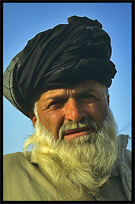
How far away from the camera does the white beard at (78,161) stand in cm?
203

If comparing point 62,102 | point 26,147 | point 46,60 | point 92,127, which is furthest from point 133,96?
point 26,147

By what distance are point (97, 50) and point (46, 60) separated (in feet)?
1.51

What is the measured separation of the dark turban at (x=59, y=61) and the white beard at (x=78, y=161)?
1.37ft

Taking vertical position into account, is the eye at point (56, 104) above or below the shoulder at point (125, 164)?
above

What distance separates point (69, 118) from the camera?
2.10 meters

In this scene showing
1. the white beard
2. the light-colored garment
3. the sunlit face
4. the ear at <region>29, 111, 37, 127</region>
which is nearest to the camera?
the light-colored garment

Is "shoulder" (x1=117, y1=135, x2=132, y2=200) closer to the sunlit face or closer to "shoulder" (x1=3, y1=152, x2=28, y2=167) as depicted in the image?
the sunlit face

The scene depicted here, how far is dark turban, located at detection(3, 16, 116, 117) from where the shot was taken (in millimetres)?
2184

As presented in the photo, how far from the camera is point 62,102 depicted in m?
2.20

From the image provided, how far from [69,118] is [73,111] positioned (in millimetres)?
70

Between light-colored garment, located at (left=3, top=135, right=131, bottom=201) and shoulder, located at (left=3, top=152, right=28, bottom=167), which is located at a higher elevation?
shoulder, located at (left=3, top=152, right=28, bottom=167)

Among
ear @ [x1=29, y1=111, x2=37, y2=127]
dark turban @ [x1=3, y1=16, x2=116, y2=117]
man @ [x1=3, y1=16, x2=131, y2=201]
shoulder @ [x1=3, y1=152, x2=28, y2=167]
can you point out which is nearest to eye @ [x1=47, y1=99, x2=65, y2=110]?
man @ [x1=3, y1=16, x2=131, y2=201]

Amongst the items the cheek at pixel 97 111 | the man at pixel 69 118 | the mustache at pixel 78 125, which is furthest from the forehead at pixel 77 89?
the mustache at pixel 78 125

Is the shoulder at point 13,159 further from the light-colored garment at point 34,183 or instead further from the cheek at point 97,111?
the cheek at point 97,111
